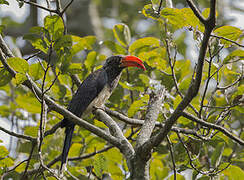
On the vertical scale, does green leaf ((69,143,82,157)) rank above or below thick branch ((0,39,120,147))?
below

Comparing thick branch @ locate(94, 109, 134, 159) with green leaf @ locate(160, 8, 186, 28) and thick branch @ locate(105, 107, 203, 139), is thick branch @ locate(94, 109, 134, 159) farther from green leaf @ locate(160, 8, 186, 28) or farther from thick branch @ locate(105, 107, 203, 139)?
green leaf @ locate(160, 8, 186, 28)

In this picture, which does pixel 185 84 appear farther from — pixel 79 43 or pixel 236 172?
pixel 79 43

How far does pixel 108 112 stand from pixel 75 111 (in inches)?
24.3

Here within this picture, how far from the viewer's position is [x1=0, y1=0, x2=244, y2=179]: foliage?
2.37 m

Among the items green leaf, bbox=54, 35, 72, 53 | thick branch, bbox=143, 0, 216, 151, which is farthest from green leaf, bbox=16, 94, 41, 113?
thick branch, bbox=143, 0, 216, 151

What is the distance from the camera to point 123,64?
3914mm

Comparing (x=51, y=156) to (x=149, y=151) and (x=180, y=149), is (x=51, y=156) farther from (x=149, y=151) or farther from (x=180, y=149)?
(x=149, y=151)

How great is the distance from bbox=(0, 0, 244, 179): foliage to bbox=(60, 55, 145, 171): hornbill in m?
0.11

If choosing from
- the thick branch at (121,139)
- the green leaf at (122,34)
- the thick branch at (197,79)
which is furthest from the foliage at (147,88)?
the thick branch at (197,79)

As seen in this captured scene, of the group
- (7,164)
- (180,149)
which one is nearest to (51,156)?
(7,164)

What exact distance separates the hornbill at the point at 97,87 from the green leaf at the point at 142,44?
91mm

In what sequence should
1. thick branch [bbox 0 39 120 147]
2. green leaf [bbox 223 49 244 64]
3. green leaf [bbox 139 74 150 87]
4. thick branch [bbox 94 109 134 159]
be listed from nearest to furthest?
thick branch [bbox 94 109 134 159], thick branch [bbox 0 39 120 147], green leaf [bbox 223 49 244 64], green leaf [bbox 139 74 150 87]

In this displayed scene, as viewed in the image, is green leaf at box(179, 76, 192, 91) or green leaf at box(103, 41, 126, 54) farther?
green leaf at box(103, 41, 126, 54)

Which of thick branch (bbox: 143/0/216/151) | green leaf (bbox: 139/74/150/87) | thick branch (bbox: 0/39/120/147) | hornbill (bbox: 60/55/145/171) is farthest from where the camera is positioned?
hornbill (bbox: 60/55/145/171)
